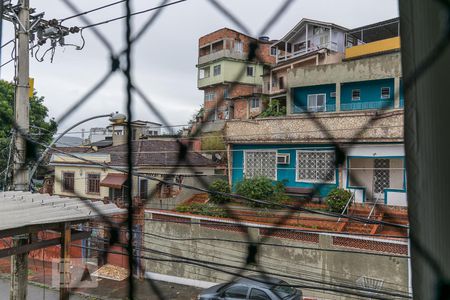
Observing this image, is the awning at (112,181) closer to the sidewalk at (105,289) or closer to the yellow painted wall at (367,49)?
the sidewalk at (105,289)

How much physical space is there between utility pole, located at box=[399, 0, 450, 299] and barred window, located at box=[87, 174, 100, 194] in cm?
455

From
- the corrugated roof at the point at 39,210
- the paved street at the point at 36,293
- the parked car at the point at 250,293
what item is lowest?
the paved street at the point at 36,293

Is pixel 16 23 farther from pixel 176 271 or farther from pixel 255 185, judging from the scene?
pixel 176 271

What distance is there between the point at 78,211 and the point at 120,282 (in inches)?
129

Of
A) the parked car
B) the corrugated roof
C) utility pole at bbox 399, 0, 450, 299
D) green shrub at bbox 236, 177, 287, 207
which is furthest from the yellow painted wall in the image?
utility pole at bbox 399, 0, 450, 299

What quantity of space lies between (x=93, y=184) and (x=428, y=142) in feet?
15.6

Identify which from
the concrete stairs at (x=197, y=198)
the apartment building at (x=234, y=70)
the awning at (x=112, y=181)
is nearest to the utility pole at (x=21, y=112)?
the apartment building at (x=234, y=70)

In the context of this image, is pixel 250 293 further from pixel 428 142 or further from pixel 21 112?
pixel 428 142

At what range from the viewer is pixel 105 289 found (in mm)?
4328

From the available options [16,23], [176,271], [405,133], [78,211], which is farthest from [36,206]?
[176,271]

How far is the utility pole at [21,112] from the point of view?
1.66 meters

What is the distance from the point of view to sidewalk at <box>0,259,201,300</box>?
3818 millimetres

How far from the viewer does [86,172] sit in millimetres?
4473

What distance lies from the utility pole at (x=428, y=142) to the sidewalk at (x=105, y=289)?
3373 mm
